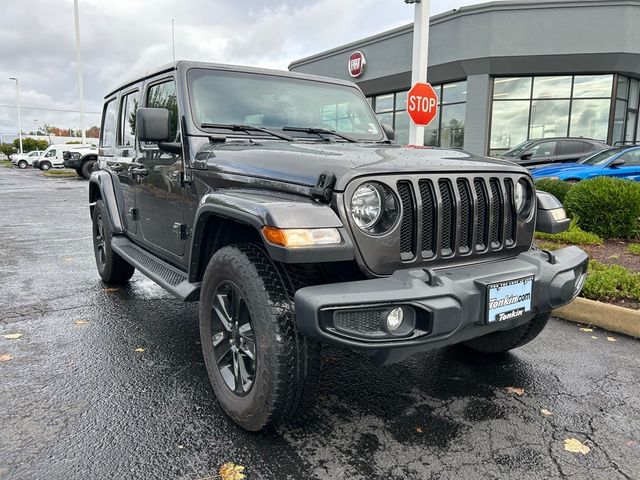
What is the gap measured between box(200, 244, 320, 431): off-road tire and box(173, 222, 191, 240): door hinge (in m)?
0.94

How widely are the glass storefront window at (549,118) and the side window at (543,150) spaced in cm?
734

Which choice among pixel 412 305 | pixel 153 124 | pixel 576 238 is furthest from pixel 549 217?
pixel 576 238

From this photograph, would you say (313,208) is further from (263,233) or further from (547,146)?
(547,146)

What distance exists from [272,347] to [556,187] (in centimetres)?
746

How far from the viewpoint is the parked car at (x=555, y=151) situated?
12062 millimetres

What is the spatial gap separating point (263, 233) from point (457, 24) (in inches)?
729

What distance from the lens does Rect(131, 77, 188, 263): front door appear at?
357 cm

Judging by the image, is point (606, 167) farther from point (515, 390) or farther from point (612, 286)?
point (515, 390)

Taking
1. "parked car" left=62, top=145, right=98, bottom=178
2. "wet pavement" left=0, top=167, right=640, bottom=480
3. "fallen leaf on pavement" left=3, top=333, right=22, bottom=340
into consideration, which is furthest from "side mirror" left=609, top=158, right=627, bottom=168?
"parked car" left=62, top=145, right=98, bottom=178

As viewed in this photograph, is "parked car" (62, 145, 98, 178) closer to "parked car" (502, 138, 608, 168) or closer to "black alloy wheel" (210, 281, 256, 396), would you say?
"parked car" (502, 138, 608, 168)

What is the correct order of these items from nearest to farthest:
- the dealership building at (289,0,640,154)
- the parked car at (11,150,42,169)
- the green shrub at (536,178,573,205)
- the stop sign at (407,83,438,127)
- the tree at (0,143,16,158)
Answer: the green shrub at (536,178,573,205) → the stop sign at (407,83,438,127) → the dealership building at (289,0,640,154) → the parked car at (11,150,42,169) → the tree at (0,143,16,158)

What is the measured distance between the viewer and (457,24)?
18.3 m

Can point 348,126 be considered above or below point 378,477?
above

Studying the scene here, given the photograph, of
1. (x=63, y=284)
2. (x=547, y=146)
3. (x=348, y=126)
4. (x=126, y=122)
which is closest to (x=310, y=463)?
(x=348, y=126)
